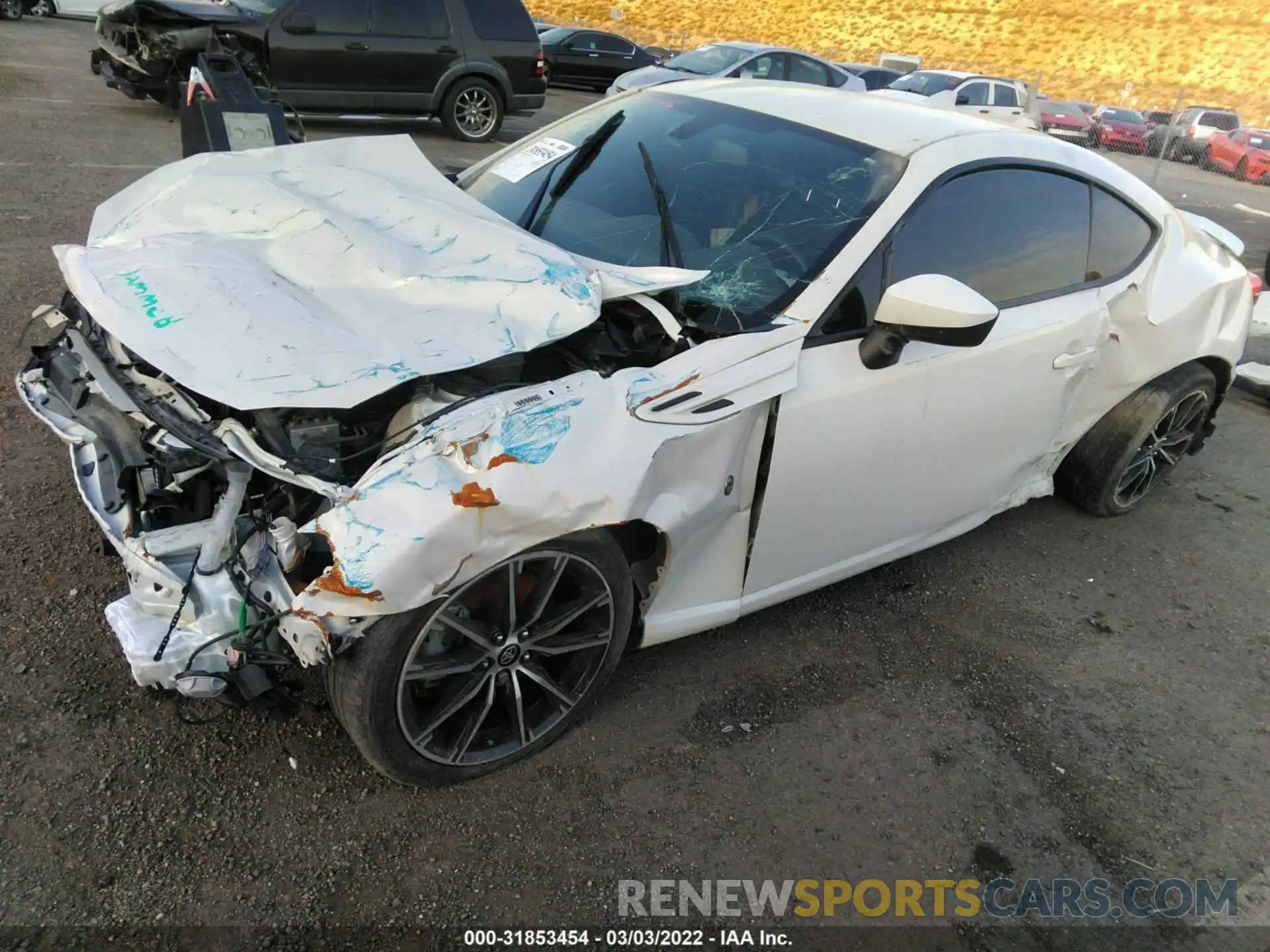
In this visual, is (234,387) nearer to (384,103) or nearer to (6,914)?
(6,914)

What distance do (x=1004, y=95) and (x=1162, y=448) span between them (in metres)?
15.9

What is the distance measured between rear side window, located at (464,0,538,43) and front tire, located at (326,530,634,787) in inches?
373

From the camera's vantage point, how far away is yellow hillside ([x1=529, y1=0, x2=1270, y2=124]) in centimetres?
3866

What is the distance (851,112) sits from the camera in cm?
310

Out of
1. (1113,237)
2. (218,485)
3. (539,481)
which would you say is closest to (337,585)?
(539,481)

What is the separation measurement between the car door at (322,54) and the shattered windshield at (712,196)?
23.2 feet

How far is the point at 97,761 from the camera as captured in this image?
2248 millimetres

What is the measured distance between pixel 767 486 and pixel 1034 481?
1.64 m

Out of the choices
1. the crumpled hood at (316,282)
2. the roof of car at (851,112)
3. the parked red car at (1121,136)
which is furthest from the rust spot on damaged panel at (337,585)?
the parked red car at (1121,136)

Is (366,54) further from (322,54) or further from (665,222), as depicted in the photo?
(665,222)

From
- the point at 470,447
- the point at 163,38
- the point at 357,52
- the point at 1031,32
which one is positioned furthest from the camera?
the point at 1031,32

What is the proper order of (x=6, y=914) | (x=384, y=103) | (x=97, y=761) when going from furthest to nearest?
(x=384, y=103)
(x=97, y=761)
(x=6, y=914)

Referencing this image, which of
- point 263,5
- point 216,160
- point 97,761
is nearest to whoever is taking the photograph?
point 97,761

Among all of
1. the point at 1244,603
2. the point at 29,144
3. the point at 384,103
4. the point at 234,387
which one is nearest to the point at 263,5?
the point at 384,103
